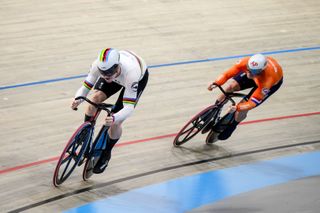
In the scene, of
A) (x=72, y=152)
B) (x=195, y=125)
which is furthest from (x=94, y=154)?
(x=195, y=125)

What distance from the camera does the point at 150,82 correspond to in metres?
8.12

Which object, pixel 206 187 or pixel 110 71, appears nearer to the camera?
pixel 110 71

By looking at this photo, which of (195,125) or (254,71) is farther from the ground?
(254,71)

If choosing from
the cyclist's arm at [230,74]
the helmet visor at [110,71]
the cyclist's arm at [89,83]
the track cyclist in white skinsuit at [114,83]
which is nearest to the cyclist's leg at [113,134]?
the track cyclist in white skinsuit at [114,83]

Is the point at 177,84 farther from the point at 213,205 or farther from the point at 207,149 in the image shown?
the point at 213,205

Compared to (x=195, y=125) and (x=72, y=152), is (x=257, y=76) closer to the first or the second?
(x=195, y=125)

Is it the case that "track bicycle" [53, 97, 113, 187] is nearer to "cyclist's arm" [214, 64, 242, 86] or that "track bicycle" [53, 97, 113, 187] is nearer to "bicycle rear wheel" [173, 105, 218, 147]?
"bicycle rear wheel" [173, 105, 218, 147]

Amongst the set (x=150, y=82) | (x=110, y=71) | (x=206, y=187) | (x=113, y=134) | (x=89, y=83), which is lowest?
(x=206, y=187)

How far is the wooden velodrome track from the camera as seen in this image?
20.8ft

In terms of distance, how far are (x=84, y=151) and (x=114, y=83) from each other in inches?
26.0

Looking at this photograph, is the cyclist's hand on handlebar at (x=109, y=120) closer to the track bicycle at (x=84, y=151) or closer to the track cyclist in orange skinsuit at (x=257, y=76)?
the track bicycle at (x=84, y=151)

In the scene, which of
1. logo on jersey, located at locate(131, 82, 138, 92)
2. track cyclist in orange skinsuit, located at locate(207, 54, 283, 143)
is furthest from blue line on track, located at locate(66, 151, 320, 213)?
logo on jersey, located at locate(131, 82, 138, 92)

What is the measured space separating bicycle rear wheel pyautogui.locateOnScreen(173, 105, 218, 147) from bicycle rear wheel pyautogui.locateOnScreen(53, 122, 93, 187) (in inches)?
47.4

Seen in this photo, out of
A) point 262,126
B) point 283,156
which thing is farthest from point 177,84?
point 283,156
